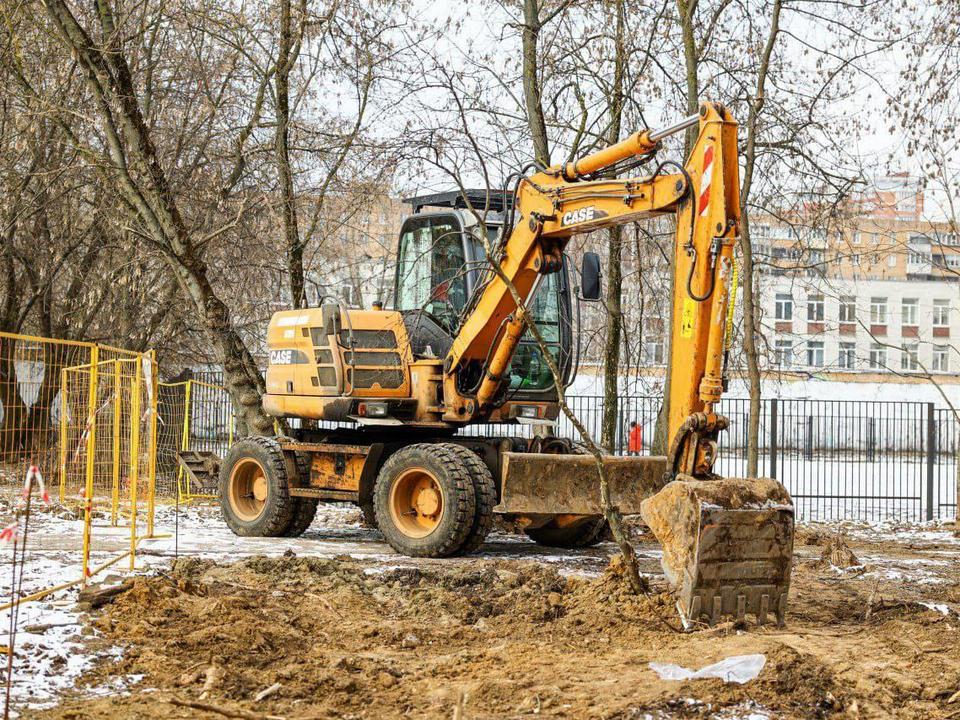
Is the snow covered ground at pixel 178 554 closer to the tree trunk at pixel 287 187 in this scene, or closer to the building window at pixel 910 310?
the tree trunk at pixel 287 187

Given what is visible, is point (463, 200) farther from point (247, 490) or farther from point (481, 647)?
point (481, 647)

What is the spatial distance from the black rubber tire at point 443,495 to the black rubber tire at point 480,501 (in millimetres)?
48

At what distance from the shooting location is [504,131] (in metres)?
16.2

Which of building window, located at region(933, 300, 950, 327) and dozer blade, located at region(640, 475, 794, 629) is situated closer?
dozer blade, located at region(640, 475, 794, 629)

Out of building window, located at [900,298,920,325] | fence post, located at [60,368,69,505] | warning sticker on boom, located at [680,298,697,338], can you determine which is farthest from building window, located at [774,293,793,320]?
building window, located at [900,298,920,325]

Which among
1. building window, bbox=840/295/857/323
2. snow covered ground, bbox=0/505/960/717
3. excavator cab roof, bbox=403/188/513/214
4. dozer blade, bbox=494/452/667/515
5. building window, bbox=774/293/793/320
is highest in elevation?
excavator cab roof, bbox=403/188/513/214

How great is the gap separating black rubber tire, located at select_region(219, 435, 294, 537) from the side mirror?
436 cm

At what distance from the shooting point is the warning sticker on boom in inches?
350

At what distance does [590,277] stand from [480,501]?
7.55 ft

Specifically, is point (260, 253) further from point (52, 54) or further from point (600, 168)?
point (600, 168)

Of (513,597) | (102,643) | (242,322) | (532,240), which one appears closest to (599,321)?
(242,322)

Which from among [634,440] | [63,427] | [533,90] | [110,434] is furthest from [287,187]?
[634,440]

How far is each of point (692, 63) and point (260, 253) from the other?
8670 millimetres

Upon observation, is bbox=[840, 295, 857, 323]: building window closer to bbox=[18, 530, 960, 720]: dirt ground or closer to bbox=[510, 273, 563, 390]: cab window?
bbox=[510, 273, 563, 390]: cab window
